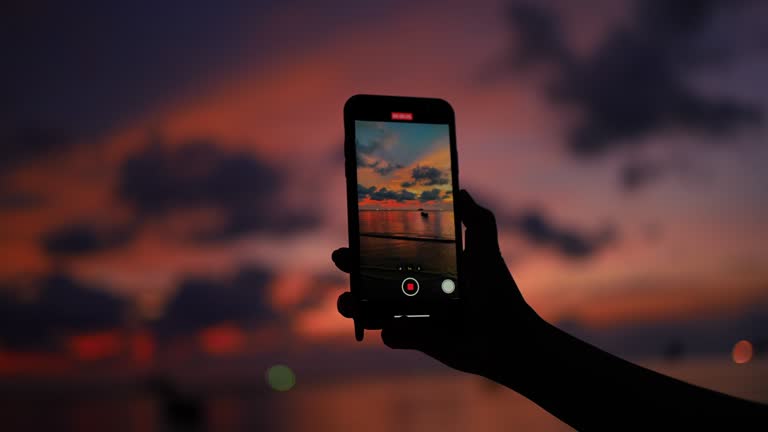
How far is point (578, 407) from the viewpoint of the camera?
3.66 meters

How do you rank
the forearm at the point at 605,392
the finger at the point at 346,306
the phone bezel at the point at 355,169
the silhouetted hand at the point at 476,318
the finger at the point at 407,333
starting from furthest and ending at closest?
the phone bezel at the point at 355,169, the finger at the point at 346,306, the finger at the point at 407,333, the silhouetted hand at the point at 476,318, the forearm at the point at 605,392

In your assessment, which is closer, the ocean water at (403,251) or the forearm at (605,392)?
the forearm at (605,392)

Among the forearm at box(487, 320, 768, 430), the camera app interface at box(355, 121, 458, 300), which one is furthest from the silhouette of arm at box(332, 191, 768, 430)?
the camera app interface at box(355, 121, 458, 300)

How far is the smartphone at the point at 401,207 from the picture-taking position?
18.4 ft

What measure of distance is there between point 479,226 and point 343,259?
122 cm

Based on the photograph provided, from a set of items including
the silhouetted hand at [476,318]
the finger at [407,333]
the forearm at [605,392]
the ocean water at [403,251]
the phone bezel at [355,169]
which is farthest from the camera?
the ocean water at [403,251]

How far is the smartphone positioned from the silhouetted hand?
0.45ft

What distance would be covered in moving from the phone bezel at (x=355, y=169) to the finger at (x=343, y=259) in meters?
0.04

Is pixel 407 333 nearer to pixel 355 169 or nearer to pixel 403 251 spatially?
pixel 403 251

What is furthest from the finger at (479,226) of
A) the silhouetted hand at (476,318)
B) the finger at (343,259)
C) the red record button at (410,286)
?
the finger at (343,259)

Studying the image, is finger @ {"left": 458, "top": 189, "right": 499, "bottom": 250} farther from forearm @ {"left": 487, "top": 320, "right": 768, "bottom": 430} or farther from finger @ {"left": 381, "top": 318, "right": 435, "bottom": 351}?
forearm @ {"left": 487, "top": 320, "right": 768, "bottom": 430}

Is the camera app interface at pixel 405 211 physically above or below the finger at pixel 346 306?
above

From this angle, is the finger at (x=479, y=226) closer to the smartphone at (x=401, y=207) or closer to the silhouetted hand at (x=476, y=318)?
the silhouetted hand at (x=476, y=318)

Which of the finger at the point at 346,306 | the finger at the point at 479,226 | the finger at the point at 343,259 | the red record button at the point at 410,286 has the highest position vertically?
the finger at the point at 479,226
